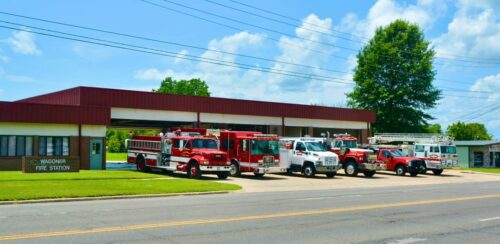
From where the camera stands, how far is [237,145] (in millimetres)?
31719

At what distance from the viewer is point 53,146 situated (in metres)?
→ 34.5

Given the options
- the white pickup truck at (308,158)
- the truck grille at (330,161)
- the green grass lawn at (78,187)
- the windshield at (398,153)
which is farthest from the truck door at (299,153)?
the green grass lawn at (78,187)

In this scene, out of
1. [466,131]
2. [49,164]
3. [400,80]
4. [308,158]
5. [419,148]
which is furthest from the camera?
[466,131]

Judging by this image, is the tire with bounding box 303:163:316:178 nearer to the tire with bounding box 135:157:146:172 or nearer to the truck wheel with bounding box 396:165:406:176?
the truck wheel with bounding box 396:165:406:176

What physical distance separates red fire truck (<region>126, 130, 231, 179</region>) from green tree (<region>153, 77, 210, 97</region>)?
6855 centimetres

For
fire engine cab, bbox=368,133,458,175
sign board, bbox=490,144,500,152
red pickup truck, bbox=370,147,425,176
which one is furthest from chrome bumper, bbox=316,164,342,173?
sign board, bbox=490,144,500,152

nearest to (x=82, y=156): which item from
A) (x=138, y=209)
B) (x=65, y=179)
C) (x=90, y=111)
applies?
(x=90, y=111)

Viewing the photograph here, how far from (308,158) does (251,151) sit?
4410mm

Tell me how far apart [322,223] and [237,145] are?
19520mm

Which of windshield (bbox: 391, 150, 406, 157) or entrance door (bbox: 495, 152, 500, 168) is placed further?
entrance door (bbox: 495, 152, 500, 168)

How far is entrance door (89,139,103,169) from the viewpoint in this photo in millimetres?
35688

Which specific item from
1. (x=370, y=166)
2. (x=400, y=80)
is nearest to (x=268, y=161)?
(x=370, y=166)

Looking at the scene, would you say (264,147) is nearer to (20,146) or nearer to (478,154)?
(20,146)

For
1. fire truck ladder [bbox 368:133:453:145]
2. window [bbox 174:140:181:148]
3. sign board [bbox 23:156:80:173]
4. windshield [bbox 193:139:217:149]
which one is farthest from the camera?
fire truck ladder [bbox 368:133:453:145]
